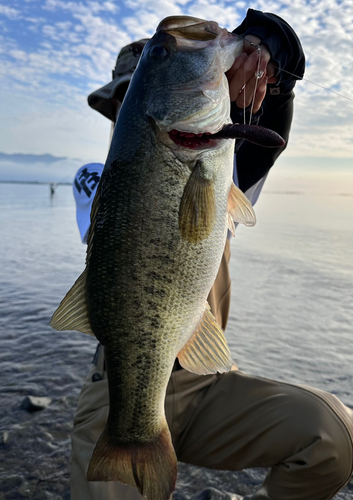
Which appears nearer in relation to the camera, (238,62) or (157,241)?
(157,241)

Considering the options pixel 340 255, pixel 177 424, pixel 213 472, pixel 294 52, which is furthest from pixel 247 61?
pixel 340 255

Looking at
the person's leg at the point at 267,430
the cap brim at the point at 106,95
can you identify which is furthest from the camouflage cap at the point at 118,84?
the person's leg at the point at 267,430

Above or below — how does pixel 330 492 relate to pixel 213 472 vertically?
above

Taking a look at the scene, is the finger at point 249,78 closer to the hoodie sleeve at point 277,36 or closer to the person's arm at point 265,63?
the person's arm at point 265,63

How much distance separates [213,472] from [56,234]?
11199 mm

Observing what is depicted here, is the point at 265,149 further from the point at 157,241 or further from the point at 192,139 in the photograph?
the point at 157,241

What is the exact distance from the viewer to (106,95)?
3322 millimetres

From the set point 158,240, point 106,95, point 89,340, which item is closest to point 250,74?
point 158,240

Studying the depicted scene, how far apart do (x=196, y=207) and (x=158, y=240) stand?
0.22 m

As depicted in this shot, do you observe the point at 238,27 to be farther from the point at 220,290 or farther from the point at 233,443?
the point at 233,443

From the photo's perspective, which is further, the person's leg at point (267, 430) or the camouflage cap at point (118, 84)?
the camouflage cap at point (118, 84)

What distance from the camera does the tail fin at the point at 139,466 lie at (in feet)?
6.50

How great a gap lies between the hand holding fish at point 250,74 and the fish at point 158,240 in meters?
0.13

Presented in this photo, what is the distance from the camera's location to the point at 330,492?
2.48 meters
